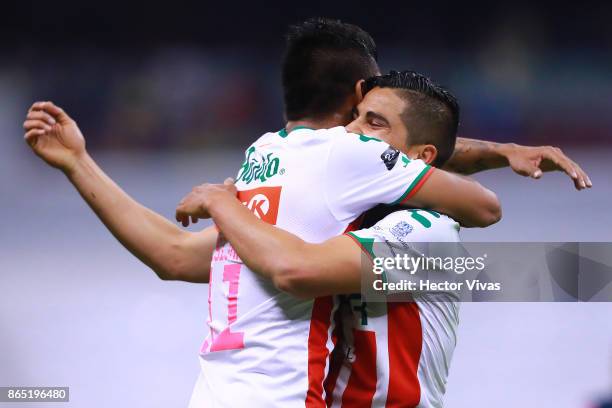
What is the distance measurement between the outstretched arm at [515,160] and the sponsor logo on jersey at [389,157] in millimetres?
445

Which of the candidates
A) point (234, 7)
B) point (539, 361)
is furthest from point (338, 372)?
point (234, 7)

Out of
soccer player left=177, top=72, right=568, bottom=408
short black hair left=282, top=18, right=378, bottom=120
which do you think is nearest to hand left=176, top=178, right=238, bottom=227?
soccer player left=177, top=72, right=568, bottom=408

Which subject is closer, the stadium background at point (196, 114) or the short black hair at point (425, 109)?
the short black hair at point (425, 109)

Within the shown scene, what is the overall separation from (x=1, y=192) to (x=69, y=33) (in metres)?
1.82

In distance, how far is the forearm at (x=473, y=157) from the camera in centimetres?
312

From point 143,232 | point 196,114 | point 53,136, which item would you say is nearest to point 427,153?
point 143,232

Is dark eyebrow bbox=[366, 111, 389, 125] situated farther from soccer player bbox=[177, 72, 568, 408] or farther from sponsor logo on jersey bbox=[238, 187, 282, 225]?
sponsor logo on jersey bbox=[238, 187, 282, 225]

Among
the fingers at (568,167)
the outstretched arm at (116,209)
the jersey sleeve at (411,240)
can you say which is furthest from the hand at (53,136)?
the fingers at (568,167)

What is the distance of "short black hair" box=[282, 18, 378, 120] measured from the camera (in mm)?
2805

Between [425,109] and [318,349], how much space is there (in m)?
0.81

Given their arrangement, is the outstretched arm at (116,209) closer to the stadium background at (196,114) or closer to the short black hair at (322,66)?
the short black hair at (322,66)

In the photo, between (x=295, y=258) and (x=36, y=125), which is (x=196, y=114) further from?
(x=295, y=258)

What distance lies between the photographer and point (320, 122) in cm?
280

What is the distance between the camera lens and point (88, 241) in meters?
7.44
